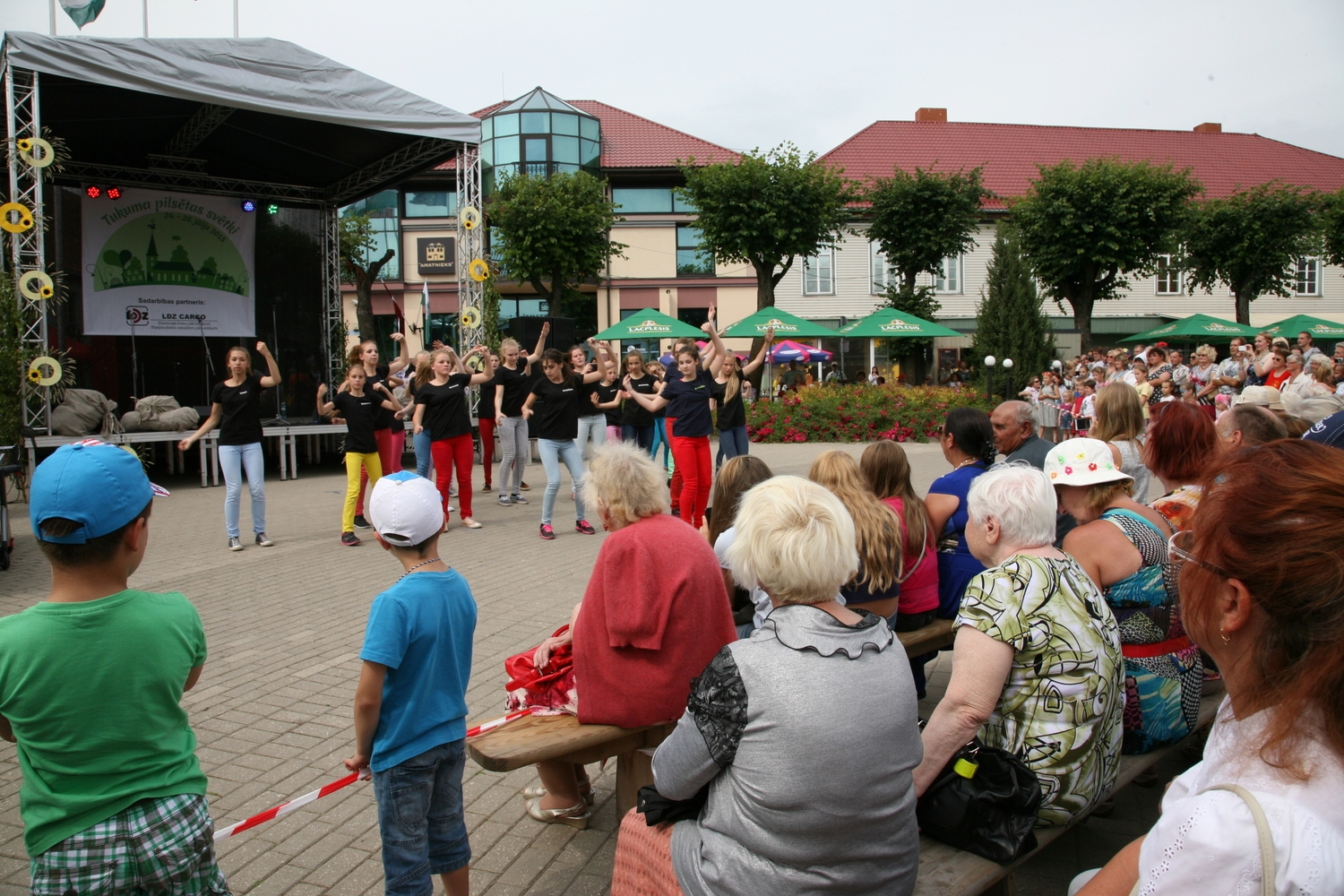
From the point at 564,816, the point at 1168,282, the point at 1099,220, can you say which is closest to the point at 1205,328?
the point at 1099,220

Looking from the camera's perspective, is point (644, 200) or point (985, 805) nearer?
point (985, 805)

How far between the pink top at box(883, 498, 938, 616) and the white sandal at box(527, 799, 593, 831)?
5.30 feet

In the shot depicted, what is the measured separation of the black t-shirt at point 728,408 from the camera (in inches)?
372

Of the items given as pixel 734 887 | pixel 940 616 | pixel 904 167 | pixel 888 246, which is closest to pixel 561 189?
pixel 888 246

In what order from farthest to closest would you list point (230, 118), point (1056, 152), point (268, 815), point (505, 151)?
point (1056, 152), point (505, 151), point (230, 118), point (268, 815)

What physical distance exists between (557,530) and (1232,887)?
28.4 ft


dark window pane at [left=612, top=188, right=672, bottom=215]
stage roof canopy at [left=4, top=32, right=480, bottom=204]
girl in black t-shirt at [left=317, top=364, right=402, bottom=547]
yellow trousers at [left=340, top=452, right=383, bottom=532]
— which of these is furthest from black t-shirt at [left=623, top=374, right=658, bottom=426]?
dark window pane at [left=612, top=188, right=672, bottom=215]

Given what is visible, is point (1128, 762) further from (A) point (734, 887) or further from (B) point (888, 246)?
(B) point (888, 246)

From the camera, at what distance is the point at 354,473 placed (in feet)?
29.2

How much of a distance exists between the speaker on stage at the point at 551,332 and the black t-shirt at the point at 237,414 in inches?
332

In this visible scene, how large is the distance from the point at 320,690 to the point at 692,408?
487 centimetres

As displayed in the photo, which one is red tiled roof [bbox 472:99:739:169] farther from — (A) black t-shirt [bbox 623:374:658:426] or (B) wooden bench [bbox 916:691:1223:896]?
(B) wooden bench [bbox 916:691:1223:896]

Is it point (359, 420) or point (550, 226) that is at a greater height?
point (550, 226)

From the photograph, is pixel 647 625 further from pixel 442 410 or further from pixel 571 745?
pixel 442 410
